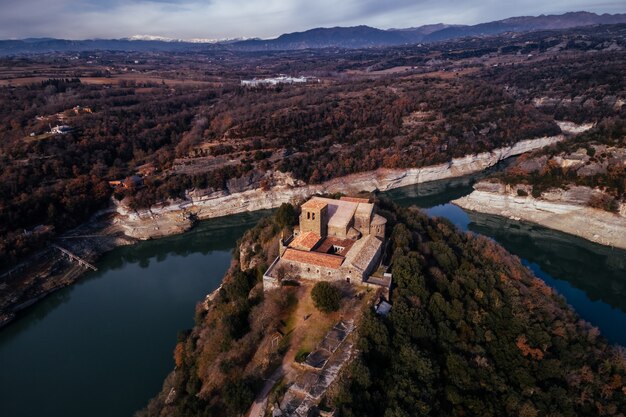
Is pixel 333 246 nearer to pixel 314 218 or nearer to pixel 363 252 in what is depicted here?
pixel 314 218

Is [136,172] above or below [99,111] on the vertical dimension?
below

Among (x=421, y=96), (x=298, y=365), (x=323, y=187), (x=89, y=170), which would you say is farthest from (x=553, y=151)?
(x=89, y=170)

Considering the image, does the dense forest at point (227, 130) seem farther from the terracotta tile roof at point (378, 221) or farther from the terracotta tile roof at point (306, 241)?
the terracotta tile roof at point (378, 221)

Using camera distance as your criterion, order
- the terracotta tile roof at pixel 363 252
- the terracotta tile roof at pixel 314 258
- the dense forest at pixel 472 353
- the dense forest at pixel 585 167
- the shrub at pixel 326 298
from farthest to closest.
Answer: the dense forest at pixel 585 167, the terracotta tile roof at pixel 314 258, the terracotta tile roof at pixel 363 252, the shrub at pixel 326 298, the dense forest at pixel 472 353

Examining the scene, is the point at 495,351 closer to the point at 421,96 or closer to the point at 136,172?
the point at 136,172

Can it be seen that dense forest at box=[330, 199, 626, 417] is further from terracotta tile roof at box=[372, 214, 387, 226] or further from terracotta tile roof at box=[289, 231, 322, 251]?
terracotta tile roof at box=[289, 231, 322, 251]

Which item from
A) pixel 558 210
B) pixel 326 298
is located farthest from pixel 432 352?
pixel 558 210

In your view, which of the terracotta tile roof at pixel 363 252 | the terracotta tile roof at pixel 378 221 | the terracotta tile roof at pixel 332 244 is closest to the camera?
the terracotta tile roof at pixel 363 252

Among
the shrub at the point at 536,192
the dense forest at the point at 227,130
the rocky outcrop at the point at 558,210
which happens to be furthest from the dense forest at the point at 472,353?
the dense forest at the point at 227,130
